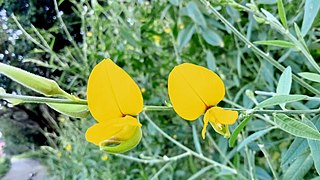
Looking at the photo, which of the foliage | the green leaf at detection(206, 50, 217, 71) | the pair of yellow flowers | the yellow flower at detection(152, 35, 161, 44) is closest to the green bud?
the pair of yellow flowers

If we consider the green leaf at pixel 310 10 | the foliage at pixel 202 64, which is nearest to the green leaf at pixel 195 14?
the foliage at pixel 202 64

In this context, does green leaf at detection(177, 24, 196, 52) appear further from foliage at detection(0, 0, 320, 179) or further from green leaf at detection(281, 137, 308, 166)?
green leaf at detection(281, 137, 308, 166)

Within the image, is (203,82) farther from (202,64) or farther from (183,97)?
(202,64)

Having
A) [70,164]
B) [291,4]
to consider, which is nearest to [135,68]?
[291,4]

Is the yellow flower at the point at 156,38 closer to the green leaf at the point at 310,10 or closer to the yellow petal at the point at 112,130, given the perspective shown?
the green leaf at the point at 310,10

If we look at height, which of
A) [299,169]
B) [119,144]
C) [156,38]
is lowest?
[156,38]

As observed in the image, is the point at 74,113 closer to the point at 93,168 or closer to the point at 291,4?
the point at 291,4

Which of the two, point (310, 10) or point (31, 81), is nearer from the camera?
point (31, 81)

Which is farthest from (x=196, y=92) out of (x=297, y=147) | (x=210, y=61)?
(x=210, y=61)
